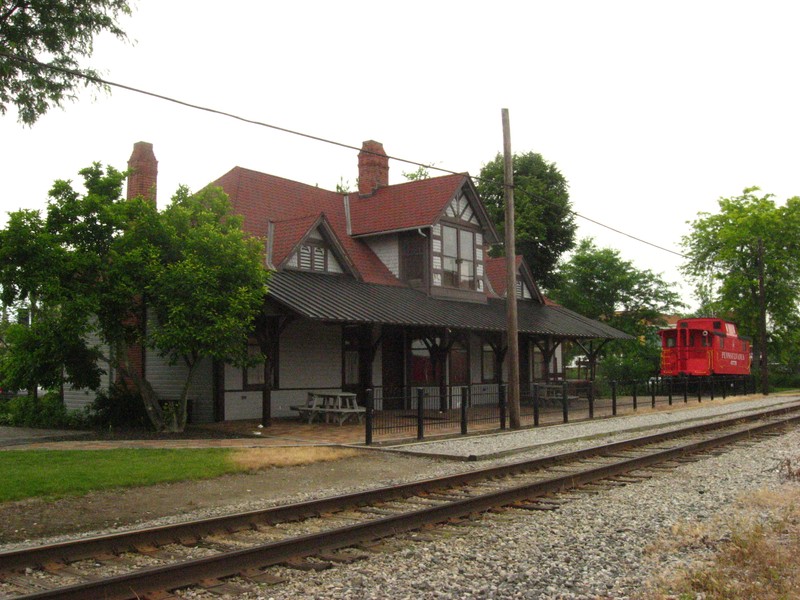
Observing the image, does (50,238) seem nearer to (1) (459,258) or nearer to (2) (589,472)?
(2) (589,472)

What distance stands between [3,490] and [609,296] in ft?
148

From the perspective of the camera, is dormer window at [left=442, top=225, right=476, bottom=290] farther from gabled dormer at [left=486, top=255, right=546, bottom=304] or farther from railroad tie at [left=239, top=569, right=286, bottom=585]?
railroad tie at [left=239, top=569, right=286, bottom=585]

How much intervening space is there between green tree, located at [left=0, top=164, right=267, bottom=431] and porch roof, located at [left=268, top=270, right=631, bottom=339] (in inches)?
70.9

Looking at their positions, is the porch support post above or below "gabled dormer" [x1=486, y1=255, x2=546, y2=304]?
below

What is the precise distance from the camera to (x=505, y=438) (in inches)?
675

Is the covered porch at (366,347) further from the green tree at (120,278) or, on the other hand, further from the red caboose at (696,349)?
the red caboose at (696,349)

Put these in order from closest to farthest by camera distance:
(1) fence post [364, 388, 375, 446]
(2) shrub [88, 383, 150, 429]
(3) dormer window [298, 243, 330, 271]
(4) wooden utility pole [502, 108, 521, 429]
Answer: (1) fence post [364, 388, 375, 446]
(4) wooden utility pole [502, 108, 521, 429]
(2) shrub [88, 383, 150, 429]
(3) dormer window [298, 243, 330, 271]

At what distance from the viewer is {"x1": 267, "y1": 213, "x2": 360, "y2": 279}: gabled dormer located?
72.6ft

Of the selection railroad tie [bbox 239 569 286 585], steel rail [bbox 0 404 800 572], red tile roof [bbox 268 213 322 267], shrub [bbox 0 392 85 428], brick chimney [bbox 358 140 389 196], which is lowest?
railroad tie [bbox 239 569 286 585]

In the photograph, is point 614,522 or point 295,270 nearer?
point 614,522

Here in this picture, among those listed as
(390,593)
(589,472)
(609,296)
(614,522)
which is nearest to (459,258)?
(589,472)

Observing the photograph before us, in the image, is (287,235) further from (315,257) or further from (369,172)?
(369,172)

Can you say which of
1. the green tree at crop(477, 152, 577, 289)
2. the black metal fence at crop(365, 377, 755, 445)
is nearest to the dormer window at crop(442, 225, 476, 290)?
the black metal fence at crop(365, 377, 755, 445)

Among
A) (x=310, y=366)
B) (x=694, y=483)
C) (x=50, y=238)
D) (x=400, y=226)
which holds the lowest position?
(x=694, y=483)
